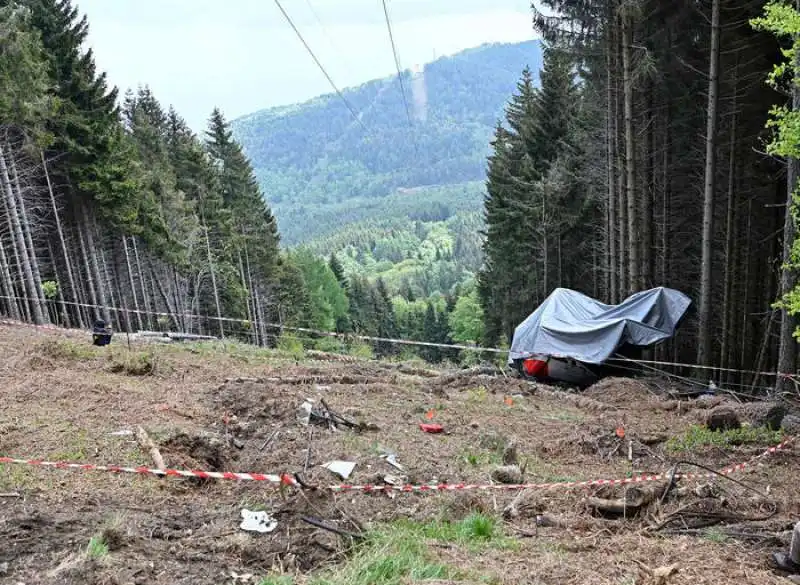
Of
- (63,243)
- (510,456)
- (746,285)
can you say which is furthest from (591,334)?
(63,243)

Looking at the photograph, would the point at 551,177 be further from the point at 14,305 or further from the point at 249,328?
the point at 249,328

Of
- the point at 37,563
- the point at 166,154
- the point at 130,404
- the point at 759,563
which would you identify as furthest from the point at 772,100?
the point at 166,154

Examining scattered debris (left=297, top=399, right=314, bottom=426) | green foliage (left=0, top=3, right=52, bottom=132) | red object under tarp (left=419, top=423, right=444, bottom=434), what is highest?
green foliage (left=0, top=3, right=52, bottom=132)

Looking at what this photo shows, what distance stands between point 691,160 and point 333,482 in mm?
16987

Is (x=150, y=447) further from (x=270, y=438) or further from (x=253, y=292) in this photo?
(x=253, y=292)

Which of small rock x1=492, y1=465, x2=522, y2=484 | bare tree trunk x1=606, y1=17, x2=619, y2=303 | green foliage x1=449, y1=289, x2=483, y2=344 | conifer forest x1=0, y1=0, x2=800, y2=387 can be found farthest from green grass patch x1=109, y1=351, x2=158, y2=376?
green foliage x1=449, y1=289, x2=483, y2=344

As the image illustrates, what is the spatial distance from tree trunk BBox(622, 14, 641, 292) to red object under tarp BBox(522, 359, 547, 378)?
4.44 metres

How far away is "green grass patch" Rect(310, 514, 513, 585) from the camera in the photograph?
3623mm

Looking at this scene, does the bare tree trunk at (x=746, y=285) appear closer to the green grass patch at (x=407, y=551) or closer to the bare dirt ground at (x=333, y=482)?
the bare dirt ground at (x=333, y=482)

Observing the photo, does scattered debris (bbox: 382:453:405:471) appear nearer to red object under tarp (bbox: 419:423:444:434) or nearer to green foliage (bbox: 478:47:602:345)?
red object under tarp (bbox: 419:423:444:434)

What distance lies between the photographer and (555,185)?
23688 millimetres

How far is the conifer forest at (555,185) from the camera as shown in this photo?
14.2 meters

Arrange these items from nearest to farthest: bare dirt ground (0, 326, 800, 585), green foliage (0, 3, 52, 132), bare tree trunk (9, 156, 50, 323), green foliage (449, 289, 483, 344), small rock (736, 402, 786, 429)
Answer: bare dirt ground (0, 326, 800, 585)
small rock (736, 402, 786, 429)
green foliage (0, 3, 52, 132)
bare tree trunk (9, 156, 50, 323)
green foliage (449, 289, 483, 344)

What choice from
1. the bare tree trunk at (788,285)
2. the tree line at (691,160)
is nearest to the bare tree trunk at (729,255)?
the tree line at (691,160)
